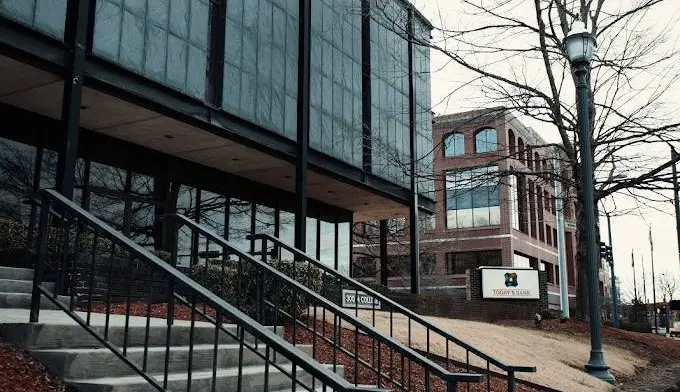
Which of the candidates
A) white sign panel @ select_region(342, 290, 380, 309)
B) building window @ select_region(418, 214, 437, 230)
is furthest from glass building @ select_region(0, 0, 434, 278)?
building window @ select_region(418, 214, 437, 230)

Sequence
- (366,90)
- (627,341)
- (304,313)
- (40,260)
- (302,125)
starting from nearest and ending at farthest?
(40,260) < (304,313) < (627,341) < (302,125) < (366,90)

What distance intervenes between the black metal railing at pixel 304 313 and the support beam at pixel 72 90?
337cm

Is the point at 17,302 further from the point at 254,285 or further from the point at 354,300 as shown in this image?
the point at 354,300

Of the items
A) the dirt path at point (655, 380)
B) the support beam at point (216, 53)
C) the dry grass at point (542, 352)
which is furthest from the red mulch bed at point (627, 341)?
the support beam at point (216, 53)

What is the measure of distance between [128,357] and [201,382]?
23.4 inches

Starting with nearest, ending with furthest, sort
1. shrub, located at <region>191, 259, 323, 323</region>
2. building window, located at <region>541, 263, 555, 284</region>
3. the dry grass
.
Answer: shrub, located at <region>191, 259, 323, 323</region>
the dry grass
building window, located at <region>541, 263, 555, 284</region>

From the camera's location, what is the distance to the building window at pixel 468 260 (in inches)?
1976

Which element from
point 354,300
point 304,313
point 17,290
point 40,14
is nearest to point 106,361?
point 17,290

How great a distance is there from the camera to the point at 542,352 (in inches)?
526

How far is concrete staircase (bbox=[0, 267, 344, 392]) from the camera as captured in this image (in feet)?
15.2

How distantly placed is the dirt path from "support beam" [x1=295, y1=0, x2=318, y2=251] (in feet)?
30.1

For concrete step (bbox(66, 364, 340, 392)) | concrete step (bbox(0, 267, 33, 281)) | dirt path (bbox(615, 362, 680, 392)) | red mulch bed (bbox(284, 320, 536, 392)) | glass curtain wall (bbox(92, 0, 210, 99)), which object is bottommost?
dirt path (bbox(615, 362, 680, 392))

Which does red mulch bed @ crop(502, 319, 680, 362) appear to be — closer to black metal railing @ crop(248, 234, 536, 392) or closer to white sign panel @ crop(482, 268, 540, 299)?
black metal railing @ crop(248, 234, 536, 392)

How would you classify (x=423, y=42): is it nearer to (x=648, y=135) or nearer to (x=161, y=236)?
(x=648, y=135)
